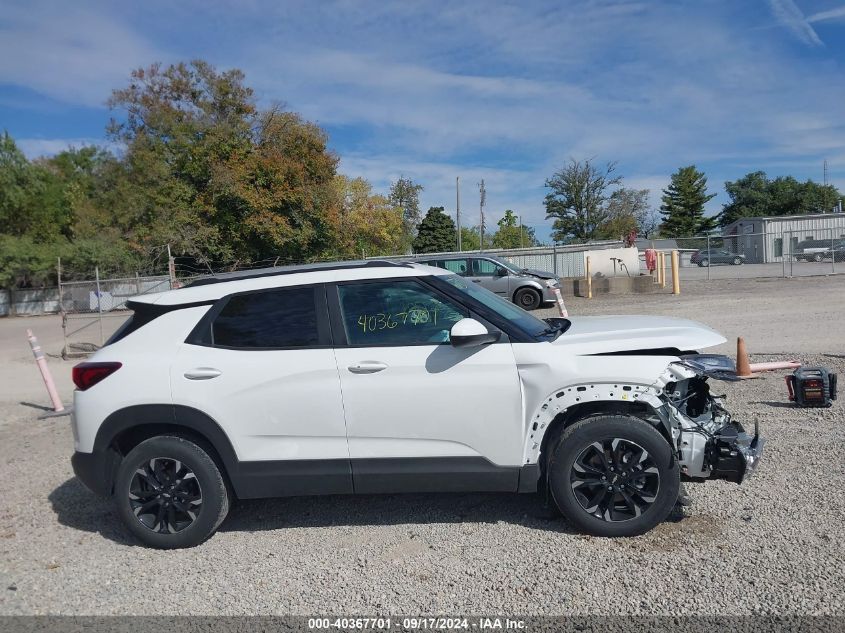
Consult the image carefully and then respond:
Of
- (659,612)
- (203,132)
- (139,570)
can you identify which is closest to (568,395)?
(659,612)

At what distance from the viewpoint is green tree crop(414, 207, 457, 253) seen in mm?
76438

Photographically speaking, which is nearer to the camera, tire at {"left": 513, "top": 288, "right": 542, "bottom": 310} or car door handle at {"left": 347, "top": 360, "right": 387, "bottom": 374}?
car door handle at {"left": 347, "top": 360, "right": 387, "bottom": 374}

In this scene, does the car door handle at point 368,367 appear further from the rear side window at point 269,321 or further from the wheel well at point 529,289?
the wheel well at point 529,289

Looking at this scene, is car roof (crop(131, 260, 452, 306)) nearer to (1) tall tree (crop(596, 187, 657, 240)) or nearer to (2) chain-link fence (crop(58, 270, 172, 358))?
(2) chain-link fence (crop(58, 270, 172, 358))

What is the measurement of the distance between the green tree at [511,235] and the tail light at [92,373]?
260ft

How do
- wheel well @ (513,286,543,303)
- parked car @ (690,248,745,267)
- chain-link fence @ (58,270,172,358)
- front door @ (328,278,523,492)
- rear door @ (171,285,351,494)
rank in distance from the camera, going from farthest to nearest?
parked car @ (690,248,745,267), wheel well @ (513,286,543,303), chain-link fence @ (58,270,172,358), rear door @ (171,285,351,494), front door @ (328,278,523,492)

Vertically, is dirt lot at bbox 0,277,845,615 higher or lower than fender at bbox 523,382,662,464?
lower

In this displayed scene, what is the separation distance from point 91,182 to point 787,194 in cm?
8549

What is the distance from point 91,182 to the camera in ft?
168

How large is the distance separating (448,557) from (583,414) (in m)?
1.21

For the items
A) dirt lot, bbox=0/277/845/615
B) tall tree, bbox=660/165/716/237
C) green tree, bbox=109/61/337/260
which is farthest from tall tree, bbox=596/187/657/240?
dirt lot, bbox=0/277/845/615

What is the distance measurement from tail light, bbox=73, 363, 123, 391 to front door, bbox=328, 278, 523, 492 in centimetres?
152

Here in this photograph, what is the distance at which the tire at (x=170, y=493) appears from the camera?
4.37 metres

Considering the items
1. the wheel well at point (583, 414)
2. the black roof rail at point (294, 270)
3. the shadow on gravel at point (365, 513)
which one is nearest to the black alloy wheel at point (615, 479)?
the wheel well at point (583, 414)
